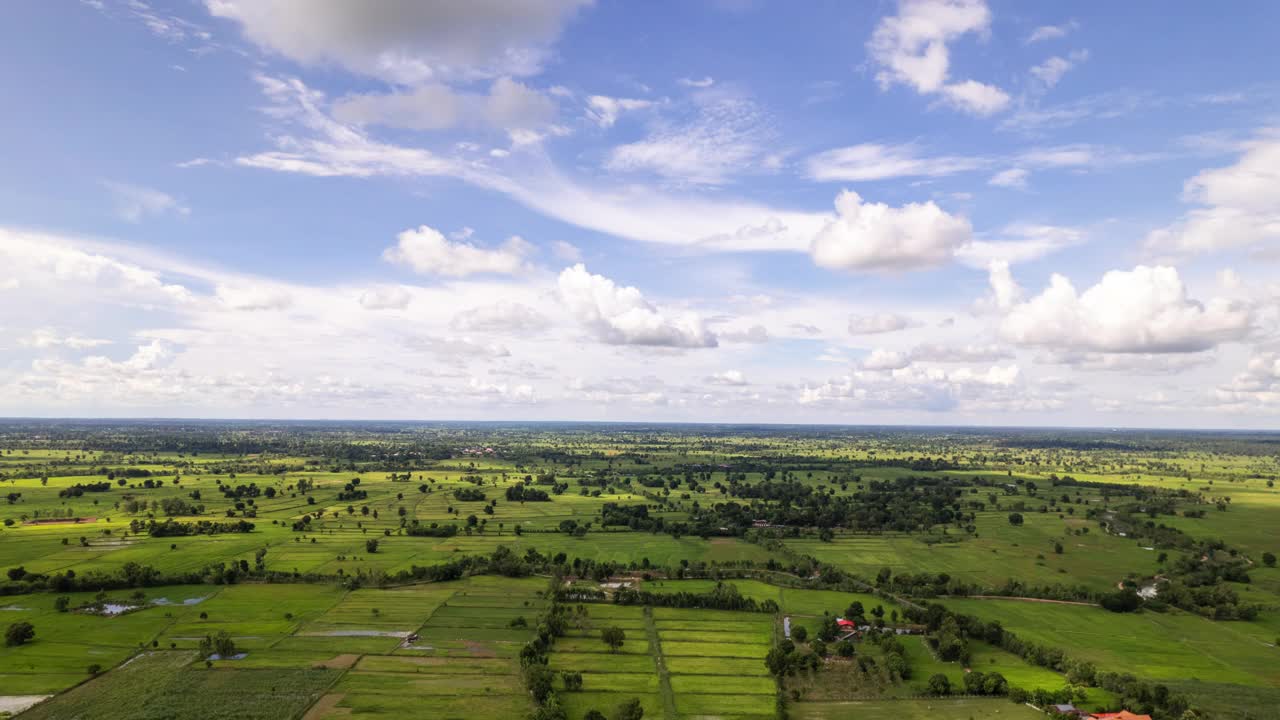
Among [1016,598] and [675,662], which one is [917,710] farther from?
[1016,598]

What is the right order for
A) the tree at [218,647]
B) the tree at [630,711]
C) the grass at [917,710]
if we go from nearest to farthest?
the tree at [630,711]
the grass at [917,710]
the tree at [218,647]

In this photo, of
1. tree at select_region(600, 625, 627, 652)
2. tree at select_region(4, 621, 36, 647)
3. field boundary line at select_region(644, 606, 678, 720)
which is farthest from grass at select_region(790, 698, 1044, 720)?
tree at select_region(4, 621, 36, 647)

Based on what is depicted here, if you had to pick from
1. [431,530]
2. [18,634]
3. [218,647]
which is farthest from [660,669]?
[431,530]

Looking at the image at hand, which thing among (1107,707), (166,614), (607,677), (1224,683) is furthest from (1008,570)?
(166,614)

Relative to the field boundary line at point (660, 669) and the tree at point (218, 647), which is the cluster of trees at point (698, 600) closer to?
the field boundary line at point (660, 669)

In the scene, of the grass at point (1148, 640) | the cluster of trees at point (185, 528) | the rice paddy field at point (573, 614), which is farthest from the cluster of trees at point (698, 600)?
the cluster of trees at point (185, 528)

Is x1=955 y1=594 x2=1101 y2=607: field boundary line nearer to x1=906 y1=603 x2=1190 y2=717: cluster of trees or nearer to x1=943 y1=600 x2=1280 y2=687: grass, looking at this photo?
x1=943 y1=600 x2=1280 y2=687: grass
